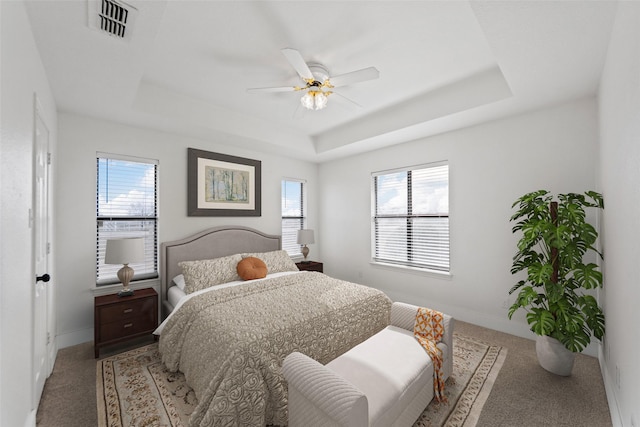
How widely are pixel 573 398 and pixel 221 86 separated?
13.9 feet

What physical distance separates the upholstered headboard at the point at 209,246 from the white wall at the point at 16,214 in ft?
5.59

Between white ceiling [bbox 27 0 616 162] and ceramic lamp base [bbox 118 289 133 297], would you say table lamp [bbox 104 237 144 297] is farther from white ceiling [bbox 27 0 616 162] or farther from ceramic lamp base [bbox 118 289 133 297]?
white ceiling [bbox 27 0 616 162]

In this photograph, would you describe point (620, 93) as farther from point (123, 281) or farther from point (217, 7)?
point (123, 281)

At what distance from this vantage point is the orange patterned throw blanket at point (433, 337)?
1.96 m

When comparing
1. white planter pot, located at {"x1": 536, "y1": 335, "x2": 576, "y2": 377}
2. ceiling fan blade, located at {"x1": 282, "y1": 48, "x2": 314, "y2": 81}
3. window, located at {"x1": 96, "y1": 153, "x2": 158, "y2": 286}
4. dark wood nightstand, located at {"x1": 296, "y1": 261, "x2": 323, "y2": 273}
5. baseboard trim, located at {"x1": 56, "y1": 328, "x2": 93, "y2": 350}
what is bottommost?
baseboard trim, located at {"x1": 56, "y1": 328, "x2": 93, "y2": 350}

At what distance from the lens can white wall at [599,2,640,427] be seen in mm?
1298

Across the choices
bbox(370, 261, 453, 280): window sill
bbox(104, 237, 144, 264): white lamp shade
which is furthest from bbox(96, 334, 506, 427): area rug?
bbox(370, 261, 453, 280): window sill

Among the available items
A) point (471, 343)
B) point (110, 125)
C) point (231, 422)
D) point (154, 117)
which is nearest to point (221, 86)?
point (154, 117)

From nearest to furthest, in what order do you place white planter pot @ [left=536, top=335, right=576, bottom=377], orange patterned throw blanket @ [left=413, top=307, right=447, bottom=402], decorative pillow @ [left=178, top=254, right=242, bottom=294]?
orange patterned throw blanket @ [left=413, top=307, right=447, bottom=402] → white planter pot @ [left=536, top=335, right=576, bottom=377] → decorative pillow @ [left=178, top=254, right=242, bottom=294]

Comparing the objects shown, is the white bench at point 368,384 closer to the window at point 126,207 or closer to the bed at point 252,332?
the bed at point 252,332

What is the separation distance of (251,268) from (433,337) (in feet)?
7.15

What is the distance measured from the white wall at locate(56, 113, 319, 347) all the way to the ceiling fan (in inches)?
72.3

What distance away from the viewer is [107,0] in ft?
4.87

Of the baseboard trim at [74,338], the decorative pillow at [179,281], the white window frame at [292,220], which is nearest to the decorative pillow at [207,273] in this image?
the decorative pillow at [179,281]
